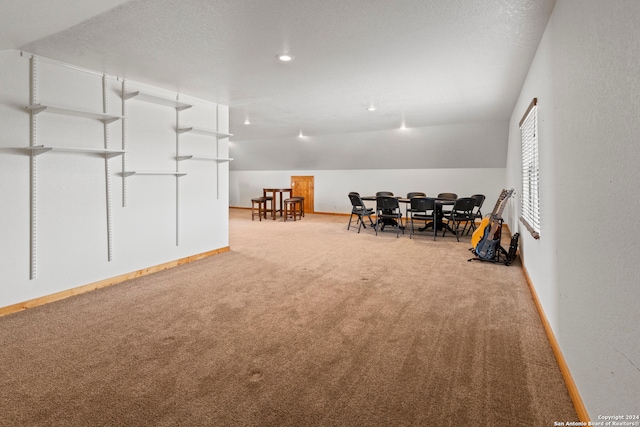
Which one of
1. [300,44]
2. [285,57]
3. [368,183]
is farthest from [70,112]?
[368,183]

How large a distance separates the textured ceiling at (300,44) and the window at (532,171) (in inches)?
21.6

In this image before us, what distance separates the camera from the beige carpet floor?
5.67ft

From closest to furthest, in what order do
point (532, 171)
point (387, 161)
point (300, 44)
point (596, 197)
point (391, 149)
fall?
point (596, 197)
point (300, 44)
point (532, 171)
point (391, 149)
point (387, 161)

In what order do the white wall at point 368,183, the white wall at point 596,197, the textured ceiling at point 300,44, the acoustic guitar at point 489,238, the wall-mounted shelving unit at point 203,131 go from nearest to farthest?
1. the white wall at point 596,197
2. the textured ceiling at point 300,44
3. the wall-mounted shelving unit at point 203,131
4. the acoustic guitar at point 489,238
5. the white wall at point 368,183

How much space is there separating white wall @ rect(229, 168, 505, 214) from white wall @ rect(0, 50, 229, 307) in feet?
20.2

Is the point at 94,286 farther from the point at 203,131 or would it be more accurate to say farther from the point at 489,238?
the point at 489,238

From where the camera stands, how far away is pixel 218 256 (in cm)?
523

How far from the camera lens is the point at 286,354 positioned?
2.29 meters

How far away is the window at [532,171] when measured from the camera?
325 cm

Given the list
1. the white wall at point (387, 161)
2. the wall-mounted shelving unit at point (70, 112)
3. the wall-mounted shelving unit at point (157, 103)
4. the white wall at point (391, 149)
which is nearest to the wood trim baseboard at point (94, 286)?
the wall-mounted shelving unit at point (157, 103)

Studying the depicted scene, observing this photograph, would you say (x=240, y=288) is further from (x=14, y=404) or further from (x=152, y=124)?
(x=152, y=124)

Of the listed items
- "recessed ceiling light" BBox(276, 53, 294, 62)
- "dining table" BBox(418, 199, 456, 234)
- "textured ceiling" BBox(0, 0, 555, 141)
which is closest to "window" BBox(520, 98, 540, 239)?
"textured ceiling" BBox(0, 0, 555, 141)

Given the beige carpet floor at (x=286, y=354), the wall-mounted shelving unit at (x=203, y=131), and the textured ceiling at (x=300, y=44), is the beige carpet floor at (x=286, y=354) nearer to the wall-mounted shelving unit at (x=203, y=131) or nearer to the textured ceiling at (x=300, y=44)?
the wall-mounted shelving unit at (x=203, y=131)

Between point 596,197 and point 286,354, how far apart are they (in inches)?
73.9
